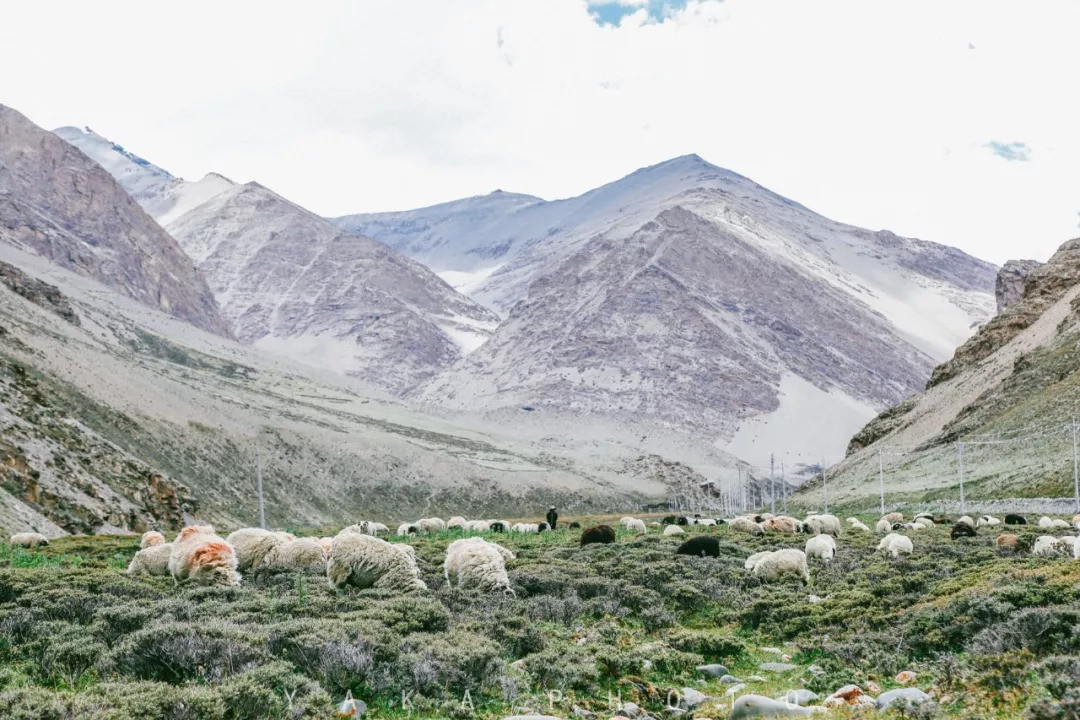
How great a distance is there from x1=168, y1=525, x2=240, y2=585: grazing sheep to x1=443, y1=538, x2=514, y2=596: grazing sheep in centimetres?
418

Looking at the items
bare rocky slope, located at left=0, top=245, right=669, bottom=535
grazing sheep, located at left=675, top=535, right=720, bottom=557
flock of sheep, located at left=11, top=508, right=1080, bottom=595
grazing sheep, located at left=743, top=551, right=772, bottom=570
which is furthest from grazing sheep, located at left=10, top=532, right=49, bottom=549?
grazing sheep, located at left=743, top=551, right=772, bottom=570

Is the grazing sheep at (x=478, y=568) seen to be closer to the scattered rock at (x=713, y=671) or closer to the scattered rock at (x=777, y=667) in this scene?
the scattered rock at (x=713, y=671)

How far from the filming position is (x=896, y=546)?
2480 cm

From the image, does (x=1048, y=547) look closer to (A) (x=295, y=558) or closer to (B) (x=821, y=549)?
(B) (x=821, y=549)

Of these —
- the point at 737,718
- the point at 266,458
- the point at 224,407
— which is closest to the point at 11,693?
the point at 737,718

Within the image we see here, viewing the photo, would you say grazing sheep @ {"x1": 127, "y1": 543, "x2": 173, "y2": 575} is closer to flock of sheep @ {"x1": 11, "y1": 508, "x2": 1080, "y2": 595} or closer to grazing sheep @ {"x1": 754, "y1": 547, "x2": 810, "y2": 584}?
flock of sheep @ {"x1": 11, "y1": 508, "x2": 1080, "y2": 595}

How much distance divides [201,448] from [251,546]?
2788 inches

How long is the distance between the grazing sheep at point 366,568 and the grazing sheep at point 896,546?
1348cm

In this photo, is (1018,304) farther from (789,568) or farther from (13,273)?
(13,273)

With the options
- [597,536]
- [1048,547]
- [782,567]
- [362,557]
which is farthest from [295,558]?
[1048,547]

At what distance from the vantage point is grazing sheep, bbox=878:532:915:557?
24531 mm

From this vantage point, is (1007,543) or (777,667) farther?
(1007,543)

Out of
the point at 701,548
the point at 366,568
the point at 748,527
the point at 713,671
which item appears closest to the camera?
the point at 713,671

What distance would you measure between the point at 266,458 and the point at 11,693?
9170 cm
